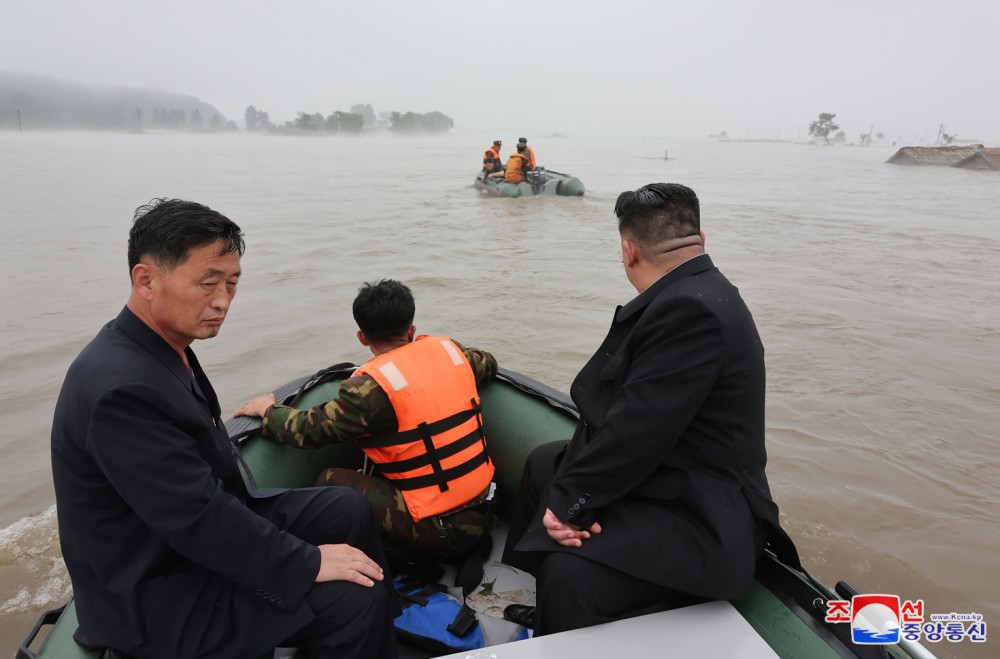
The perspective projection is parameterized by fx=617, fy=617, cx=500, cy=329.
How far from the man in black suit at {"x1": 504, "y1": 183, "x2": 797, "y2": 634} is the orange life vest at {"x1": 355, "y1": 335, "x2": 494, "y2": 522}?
46 cm

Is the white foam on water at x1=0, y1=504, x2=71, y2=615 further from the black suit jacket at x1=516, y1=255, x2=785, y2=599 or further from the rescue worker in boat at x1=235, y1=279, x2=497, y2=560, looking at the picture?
the black suit jacket at x1=516, y1=255, x2=785, y2=599

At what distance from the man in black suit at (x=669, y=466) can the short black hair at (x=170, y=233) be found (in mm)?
1044

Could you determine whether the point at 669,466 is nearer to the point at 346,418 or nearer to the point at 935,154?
the point at 346,418

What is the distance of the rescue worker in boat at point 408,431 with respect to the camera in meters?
1.95

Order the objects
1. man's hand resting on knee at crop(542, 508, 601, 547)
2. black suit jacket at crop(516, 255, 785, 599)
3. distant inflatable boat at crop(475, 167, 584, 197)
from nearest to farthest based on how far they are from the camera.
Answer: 1. black suit jacket at crop(516, 255, 785, 599)
2. man's hand resting on knee at crop(542, 508, 601, 547)
3. distant inflatable boat at crop(475, 167, 584, 197)

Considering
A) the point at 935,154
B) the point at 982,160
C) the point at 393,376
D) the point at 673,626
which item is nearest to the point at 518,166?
the point at 393,376

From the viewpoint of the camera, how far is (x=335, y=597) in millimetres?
1502

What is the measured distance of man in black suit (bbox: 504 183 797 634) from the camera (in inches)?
57.6

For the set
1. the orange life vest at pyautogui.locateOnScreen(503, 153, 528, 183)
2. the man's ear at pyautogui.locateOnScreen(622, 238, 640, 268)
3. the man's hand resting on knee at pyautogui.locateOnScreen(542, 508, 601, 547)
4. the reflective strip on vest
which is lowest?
the man's hand resting on knee at pyautogui.locateOnScreen(542, 508, 601, 547)

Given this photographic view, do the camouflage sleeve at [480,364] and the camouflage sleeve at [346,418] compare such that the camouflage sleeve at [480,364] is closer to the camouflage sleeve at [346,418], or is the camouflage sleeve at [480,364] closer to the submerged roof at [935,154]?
the camouflage sleeve at [346,418]

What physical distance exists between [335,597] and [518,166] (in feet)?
43.5

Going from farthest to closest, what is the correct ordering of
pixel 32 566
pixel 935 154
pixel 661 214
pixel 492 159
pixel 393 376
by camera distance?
pixel 935 154 < pixel 492 159 < pixel 32 566 < pixel 393 376 < pixel 661 214

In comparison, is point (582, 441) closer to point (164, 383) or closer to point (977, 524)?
point (164, 383)

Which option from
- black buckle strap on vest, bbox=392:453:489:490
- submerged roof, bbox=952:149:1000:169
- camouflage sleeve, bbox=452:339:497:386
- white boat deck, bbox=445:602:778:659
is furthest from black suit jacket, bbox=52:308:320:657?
submerged roof, bbox=952:149:1000:169
